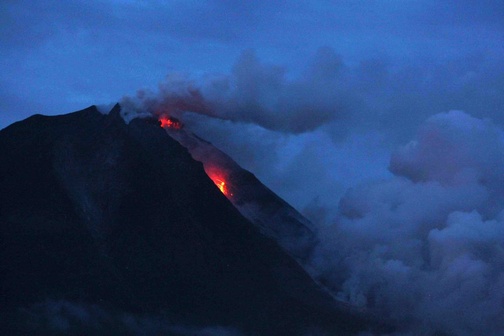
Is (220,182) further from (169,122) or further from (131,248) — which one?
(131,248)

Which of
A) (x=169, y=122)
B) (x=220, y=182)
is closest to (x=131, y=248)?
(x=220, y=182)

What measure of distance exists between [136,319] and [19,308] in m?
5.22

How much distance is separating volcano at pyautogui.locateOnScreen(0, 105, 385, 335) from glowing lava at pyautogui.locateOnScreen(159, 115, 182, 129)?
9.19 ft

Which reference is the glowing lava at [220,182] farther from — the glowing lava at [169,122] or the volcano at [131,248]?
the glowing lava at [169,122]

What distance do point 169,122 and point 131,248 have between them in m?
13.0

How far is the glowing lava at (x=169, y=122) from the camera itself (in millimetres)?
55688

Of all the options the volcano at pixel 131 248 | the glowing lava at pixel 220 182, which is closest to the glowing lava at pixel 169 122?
the volcano at pixel 131 248

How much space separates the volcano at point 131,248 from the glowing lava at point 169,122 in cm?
280

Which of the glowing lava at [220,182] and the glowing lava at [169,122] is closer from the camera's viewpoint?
the glowing lava at [220,182]

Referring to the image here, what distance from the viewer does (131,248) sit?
45.1 metres

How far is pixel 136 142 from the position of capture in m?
51.0

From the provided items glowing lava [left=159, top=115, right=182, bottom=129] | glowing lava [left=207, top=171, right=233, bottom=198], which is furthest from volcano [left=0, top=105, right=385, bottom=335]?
glowing lava [left=159, top=115, right=182, bottom=129]

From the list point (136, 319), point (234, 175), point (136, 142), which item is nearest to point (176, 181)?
point (136, 142)

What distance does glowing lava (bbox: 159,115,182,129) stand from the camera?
55.7 metres
